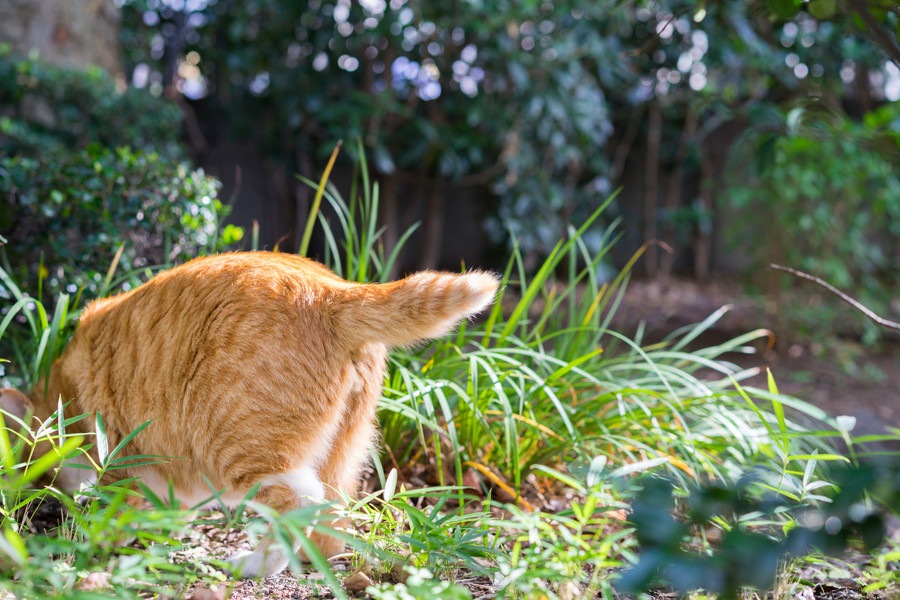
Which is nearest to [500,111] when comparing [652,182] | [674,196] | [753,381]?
[753,381]

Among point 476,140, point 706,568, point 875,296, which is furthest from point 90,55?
point 875,296

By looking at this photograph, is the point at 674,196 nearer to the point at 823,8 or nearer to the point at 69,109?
the point at 69,109

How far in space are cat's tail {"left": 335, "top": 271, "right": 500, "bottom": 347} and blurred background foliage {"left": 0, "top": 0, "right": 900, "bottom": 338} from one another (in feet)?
8.60

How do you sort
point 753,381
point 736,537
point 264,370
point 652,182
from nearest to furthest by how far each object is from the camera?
point 736,537
point 264,370
point 753,381
point 652,182

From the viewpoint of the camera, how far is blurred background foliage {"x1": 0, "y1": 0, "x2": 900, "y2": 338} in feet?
18.2

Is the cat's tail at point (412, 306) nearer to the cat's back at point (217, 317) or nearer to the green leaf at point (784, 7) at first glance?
the cat's back at point (217, 317)

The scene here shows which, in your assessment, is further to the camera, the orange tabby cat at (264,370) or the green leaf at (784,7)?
the orange tabby cat at (264,370)

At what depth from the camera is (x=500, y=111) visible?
6.40 meters

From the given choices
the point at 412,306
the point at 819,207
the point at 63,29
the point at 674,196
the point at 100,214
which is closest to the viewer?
the point at 412,306

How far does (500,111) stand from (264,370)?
16.1ft

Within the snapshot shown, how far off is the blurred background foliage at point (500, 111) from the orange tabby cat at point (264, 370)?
8.40 ft

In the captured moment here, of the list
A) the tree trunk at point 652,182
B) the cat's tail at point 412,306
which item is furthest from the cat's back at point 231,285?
the tree trunk at point 652,182

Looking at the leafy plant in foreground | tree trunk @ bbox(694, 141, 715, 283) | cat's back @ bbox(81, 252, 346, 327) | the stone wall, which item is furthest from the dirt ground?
the stone wall

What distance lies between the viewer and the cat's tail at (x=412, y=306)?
1763mm
